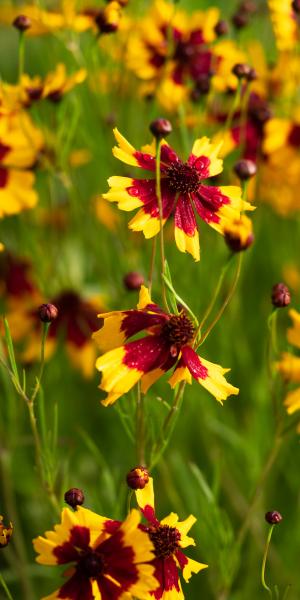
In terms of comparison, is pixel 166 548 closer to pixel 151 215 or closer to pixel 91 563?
pixel 91 563

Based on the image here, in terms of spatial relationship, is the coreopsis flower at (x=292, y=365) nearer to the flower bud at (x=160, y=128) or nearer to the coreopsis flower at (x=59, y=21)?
the flower bud at (x=160, y=128)

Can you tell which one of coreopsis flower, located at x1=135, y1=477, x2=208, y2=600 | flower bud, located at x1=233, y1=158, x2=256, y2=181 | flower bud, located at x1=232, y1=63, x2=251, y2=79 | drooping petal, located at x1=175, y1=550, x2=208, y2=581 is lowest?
drooping petal, located at x1=175, y1=550, x2=208, y2=581

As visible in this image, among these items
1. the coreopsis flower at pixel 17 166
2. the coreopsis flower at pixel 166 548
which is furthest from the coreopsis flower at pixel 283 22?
the coreopsis flower at pixel 166 548

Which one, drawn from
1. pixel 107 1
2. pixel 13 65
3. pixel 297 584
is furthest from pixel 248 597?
pixel 13 65

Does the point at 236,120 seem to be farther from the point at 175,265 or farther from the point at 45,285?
the point at 45,285

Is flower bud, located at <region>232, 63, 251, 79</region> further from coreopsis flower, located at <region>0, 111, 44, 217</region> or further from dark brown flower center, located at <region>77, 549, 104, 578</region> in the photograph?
dark brown flower center, located at <region>77, 549, 104, 578</region>

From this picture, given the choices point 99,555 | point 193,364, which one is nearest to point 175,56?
point 193,364

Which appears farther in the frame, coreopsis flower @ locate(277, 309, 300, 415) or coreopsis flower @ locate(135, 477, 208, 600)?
coreopsis flower @ locate(277, 309, 300, 415)

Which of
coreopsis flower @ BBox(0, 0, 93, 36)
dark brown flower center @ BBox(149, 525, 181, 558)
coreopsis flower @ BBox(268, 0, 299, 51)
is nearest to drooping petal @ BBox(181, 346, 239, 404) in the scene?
dark brown flower center @ BBox(149, 525, 181, 558)

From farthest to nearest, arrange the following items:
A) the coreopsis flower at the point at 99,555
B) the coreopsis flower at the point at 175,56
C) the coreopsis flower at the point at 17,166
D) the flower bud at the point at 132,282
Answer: the coreopsis flower at the point at 175,56
the coreopsis flower at the point at 17,166
the flower bud at the point at 132,282
the coreopsis flower at the point at 99,555
